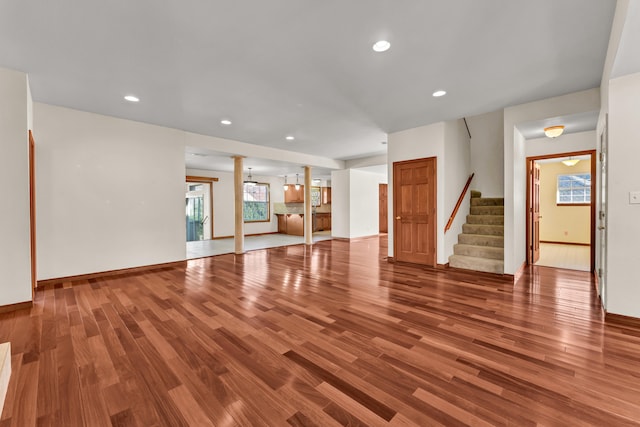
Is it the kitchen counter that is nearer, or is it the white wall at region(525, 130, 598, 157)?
the white wall at region(525, 130, 598, 157)

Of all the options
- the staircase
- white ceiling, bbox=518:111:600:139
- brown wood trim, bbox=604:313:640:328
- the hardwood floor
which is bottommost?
the hardwood floor

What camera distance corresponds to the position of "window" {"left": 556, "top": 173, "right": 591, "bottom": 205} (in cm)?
749

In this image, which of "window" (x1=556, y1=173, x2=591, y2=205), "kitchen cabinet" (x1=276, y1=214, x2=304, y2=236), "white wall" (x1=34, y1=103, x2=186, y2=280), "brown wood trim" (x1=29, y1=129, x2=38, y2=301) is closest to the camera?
"brown wood trim" (x1=29, y1=129, x2=38, y2=301)

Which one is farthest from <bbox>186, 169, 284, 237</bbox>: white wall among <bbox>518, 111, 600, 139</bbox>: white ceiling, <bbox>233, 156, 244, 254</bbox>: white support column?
<bbox>518, 111, 600, 139</bbox>: white ceiling

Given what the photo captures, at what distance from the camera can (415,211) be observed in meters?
5.59

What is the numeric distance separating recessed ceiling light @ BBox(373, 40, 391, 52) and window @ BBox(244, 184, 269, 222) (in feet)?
31.2

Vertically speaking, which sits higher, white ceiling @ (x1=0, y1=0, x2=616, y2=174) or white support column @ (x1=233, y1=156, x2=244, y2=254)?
white ceiling @ (x1=0, y1=0, x2=616, y2=174)

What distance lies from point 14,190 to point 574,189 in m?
11.8

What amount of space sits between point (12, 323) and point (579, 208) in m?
11.6

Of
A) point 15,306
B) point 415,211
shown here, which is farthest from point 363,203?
point 15,306

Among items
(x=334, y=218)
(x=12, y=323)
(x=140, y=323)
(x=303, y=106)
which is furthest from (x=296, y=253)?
(x=12, y=323)

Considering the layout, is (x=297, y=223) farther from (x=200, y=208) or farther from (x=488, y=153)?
(x=488, y=153)

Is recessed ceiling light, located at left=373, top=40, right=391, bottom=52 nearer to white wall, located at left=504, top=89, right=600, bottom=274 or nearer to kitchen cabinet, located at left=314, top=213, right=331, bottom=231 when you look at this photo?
white wall, located at left=504, top=89, right=600, bottom=274

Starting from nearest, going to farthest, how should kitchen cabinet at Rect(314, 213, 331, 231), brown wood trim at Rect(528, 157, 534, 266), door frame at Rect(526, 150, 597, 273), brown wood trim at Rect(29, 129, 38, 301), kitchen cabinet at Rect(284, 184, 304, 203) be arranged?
brown wood trim at Rect(29, 129, 38, 301) → door frame at Rect(526, 150, 597, 273) → brown wood trim at Rect(528, 157, 534, 266) → kitchen cabinet at Rect(284, 184, 304, 203) → kitchen cabinet at Rect(314, 213, 331, 231)
